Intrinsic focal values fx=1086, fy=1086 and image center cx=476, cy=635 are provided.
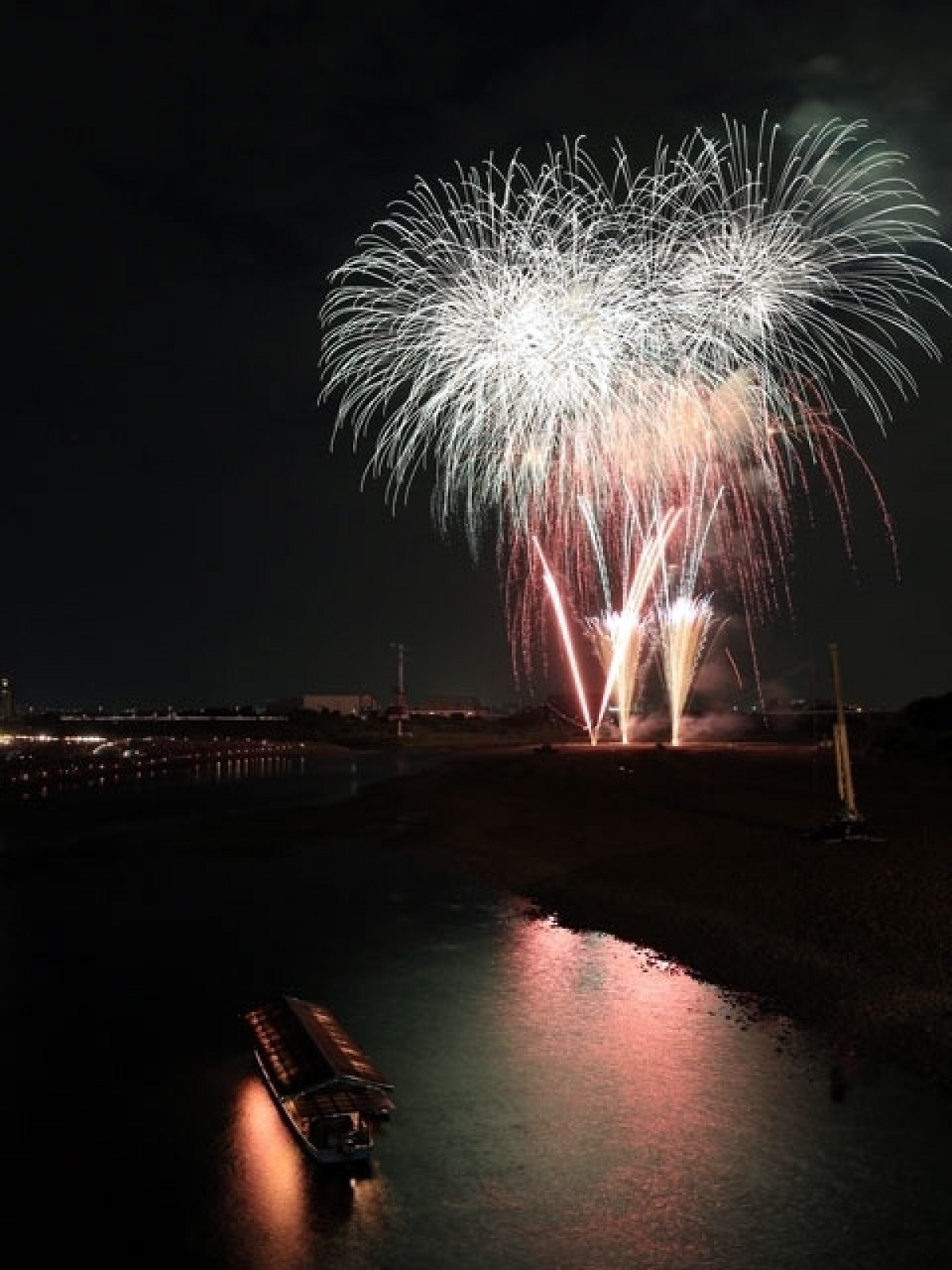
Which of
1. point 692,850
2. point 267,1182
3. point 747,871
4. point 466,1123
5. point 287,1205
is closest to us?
point 287,1205

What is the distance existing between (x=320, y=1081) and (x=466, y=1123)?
138 centimetres

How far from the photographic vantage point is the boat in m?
9.02

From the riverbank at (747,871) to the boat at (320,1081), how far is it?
17.9ft

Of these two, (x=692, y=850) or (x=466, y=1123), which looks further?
(x=692, y=850)

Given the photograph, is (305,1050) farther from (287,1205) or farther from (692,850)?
(692,850)

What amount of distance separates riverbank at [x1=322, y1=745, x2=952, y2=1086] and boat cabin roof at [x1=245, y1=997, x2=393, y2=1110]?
5.46 meters

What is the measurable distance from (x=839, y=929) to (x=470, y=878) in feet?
33.0

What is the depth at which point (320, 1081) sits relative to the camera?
9734 millimetres

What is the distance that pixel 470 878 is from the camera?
957 inches

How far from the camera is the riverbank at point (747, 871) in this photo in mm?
13438

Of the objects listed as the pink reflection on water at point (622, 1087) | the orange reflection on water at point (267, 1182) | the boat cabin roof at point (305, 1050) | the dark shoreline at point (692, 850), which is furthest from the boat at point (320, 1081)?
the dark shoreline at point (692, 850)

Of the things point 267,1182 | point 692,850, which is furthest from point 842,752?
point 267,1182

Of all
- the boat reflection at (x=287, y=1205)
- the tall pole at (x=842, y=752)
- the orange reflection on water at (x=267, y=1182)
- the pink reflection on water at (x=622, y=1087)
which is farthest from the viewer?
the tall pole at (x=842, y=752)

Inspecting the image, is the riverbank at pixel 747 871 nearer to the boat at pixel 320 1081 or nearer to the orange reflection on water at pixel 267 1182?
the boat at pixel 320 1081
